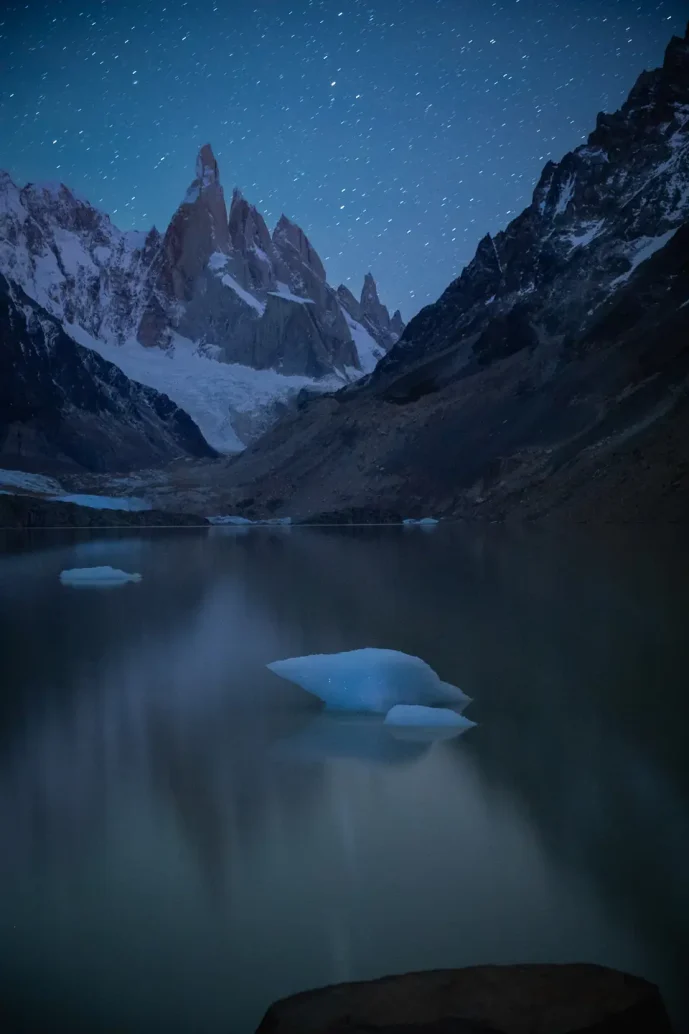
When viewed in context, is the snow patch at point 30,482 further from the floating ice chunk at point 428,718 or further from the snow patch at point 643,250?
the floating ice chunk at point 428,718

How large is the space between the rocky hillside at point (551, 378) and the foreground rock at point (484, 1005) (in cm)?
4731

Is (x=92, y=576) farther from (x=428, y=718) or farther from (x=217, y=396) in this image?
(x=217, y=396)

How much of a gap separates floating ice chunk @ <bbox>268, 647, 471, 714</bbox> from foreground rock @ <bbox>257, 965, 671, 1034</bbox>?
200 inches

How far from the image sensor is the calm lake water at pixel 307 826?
12.6ft

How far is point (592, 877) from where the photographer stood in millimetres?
4664

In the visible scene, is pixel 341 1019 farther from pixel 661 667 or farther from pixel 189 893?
pixel 661 667

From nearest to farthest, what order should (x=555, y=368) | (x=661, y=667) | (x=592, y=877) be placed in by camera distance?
1. (x=592, y=877)
2. (x=661, y=667)
3. (x=555, y=368)

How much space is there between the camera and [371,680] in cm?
839

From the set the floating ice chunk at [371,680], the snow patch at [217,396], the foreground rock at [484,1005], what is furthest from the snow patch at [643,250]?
the snow patch at [217,396]

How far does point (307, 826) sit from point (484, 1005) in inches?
98.7

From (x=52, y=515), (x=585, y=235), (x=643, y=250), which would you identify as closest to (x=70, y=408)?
(x=585, y=235)

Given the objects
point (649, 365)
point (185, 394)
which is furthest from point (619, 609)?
point (185, 394)

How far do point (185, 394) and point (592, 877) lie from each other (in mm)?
189471

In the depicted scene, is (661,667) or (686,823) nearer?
(686,823)
